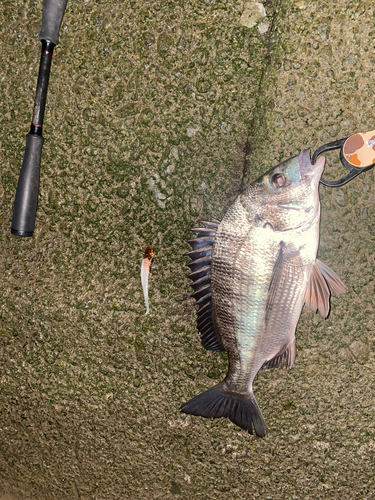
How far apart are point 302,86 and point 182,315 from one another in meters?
1.31

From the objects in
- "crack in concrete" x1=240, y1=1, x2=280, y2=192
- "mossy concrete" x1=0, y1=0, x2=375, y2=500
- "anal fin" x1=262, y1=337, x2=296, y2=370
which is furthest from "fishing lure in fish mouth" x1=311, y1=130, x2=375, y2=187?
"anal fin" x1=262, y1=337, x2=296, y2=370

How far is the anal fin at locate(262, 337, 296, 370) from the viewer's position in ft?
5.75

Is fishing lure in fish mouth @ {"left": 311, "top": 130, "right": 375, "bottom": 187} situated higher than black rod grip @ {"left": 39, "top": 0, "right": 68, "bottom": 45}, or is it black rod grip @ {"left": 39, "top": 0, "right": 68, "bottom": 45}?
black rod grip @ {"left": 39, "top": 0, "right": 68, "bottom": 45}

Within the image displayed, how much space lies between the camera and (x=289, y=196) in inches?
62.7

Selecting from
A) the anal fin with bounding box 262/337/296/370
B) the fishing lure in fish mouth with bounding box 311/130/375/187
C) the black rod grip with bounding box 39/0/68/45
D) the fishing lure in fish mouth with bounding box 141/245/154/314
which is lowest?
the anal fin with bounding box 262/337/296/370

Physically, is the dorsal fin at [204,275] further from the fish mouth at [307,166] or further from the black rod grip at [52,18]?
the black rod grip at [52,18]

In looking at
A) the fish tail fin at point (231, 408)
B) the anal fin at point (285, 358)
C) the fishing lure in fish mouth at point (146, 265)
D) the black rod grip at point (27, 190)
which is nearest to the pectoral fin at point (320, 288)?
the anal fin at point (285, 358)

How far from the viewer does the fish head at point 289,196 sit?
1583mm

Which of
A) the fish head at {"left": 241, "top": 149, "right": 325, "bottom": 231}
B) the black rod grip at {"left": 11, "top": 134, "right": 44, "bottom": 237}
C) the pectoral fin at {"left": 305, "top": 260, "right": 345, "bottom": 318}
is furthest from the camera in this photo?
the black rod grip at {"left": 11, "top": 134, "right": 44, "bottom": 237}

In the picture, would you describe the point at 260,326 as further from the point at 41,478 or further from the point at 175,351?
the point at 41,478

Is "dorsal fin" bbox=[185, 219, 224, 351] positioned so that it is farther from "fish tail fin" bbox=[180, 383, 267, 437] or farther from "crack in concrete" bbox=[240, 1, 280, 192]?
"crack in concrete" bbox=[240, 1, 280, 192]

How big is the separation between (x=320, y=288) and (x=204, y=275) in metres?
0.52

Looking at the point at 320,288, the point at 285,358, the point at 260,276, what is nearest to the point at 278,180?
the point at 260,276

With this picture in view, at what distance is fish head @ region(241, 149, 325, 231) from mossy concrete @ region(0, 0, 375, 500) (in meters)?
0.33
